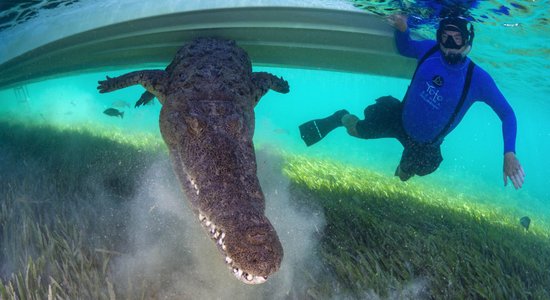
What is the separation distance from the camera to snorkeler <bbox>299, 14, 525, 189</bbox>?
608 cm

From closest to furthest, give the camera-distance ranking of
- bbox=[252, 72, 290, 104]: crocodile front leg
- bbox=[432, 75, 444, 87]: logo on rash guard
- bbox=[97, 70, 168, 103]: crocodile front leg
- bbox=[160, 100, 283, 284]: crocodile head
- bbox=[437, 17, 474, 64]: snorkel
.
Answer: bbox=[160, 100, 283, 284]: crocodile head → bbox=[97, 70, 168, 103]: crocodile front leg → bbox=[252, 72, 290, 104]: crocodile front leg → bbox=[437, 17, 474, 64]: snorkel → bbox=[432, 75, 444, 87]: logo on rash guard

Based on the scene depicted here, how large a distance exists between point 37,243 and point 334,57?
6926 millimetres

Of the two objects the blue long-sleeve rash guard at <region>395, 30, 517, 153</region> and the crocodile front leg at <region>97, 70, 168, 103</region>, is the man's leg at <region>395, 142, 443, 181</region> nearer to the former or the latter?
the blue long-sleeve rash guard at <region>395, 30, 517, 153</region>

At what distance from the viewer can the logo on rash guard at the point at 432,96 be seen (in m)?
6.34

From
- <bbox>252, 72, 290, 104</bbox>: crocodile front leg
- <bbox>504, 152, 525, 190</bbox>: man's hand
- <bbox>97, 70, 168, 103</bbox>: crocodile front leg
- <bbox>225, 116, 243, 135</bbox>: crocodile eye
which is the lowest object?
<bbox>504, 152, 525, 190</bbox>: man's hand

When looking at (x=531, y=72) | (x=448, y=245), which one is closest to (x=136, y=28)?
(x=448, y=245)

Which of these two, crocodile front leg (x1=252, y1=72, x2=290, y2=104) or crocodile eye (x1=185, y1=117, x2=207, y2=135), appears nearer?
crocodile eye (x1=185, y1=117, x2=207, y2=135)

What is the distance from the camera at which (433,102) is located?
6391 mm

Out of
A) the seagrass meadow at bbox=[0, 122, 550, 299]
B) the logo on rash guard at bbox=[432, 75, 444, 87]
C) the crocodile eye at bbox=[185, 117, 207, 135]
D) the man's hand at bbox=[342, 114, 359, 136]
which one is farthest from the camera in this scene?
the man's hand at bbox=[342, 114, 359, 136]

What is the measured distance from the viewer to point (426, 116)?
6.52 metres

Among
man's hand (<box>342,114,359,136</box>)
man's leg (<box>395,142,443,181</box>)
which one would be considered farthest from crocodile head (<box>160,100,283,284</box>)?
man's leg (<box>395,142,443,181</box>)

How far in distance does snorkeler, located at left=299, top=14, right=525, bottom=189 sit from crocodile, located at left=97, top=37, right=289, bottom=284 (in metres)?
2.64

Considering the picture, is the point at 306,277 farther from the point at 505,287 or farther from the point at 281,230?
the point at 505,287

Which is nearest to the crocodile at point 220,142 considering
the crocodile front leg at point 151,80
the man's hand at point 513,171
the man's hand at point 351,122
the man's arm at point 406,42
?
the crocodile front leg at point 151,80
